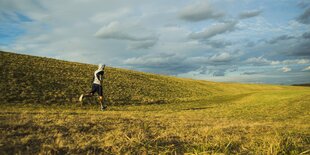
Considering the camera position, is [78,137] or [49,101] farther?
[49,101]

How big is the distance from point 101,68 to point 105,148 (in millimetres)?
13147

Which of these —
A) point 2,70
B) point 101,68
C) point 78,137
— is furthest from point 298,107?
point 2,70

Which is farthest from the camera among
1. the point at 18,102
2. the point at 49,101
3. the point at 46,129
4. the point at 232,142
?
the point at 49,101

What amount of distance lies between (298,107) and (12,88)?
26.7 m

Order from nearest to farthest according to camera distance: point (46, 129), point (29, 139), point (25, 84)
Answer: point (29, 139)
point (46, 129)
point (25, 84)

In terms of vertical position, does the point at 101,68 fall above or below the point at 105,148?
above

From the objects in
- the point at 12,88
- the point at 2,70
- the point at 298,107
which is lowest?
the point at 298,107

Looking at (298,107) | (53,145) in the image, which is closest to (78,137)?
(53,145)

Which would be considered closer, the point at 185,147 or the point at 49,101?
the point at 185,147

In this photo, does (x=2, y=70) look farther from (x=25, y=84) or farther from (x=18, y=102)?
(x=18, y=102)

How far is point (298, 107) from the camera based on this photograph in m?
23.9

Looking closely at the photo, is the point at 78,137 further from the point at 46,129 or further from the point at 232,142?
the point at 232,142

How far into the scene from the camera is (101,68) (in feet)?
59.5

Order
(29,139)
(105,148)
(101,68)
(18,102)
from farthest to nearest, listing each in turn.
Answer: (18,102), (101,68), (29,139), (105,148)
